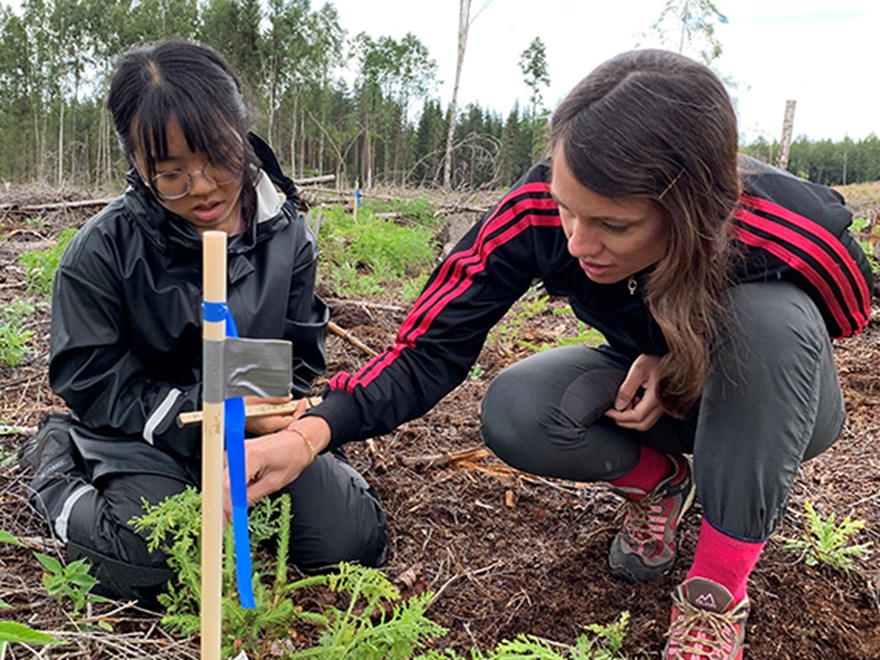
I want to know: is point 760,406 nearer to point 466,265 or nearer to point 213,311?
point 466,265

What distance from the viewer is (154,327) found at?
1.87 m

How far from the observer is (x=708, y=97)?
124cm

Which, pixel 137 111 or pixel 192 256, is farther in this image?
pixel 192 256

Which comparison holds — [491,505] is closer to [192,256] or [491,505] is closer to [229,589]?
[229,589]

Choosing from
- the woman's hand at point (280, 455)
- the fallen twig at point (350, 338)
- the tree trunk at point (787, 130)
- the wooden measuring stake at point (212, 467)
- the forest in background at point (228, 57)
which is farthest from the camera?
the forest in background at point (228, 57)

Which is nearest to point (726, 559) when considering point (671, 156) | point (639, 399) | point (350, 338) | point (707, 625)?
point (707, 625)

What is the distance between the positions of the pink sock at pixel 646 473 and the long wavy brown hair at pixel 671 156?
20.8 inches

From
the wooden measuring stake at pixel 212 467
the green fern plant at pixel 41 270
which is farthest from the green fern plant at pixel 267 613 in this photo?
the green fern plant at pixel 41 270

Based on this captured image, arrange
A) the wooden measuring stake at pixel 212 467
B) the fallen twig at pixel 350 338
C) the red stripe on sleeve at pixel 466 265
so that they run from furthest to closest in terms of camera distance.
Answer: the fallen twig at pixel 350 338 < the red stripe on sleeve at pixel 466 265 < the wooden measuring stake at pixel 212 467

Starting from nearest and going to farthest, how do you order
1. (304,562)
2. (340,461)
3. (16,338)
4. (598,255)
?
(598,255) < (304,562) < (340,461) < (16,338)

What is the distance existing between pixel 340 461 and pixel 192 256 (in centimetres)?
70

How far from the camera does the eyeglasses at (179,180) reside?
5.55 feet

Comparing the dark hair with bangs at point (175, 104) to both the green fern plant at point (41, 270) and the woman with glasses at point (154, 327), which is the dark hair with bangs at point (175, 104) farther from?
the green fern plant at point (41, 270)

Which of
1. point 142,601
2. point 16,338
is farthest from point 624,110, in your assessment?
point 16,338
